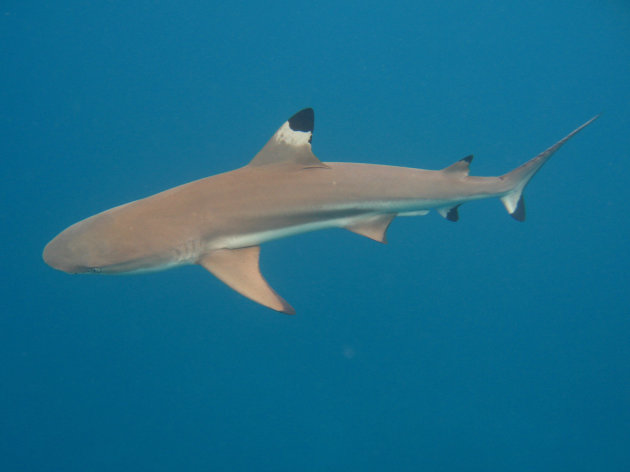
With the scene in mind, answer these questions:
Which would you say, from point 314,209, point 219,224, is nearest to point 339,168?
point 314,209

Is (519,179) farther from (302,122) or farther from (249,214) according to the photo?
(249,214)

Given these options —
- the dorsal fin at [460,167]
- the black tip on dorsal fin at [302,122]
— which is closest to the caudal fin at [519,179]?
the dorsal fin at [460,167]

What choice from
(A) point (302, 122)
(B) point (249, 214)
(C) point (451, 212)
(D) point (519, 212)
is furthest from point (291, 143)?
(D) point (519, 212)

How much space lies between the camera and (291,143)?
11.9 ft

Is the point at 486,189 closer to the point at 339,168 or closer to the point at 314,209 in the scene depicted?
the point at 339,168

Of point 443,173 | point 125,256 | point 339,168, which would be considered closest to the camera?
point 125,256

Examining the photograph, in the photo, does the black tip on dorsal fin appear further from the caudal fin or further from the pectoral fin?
the caudal fin

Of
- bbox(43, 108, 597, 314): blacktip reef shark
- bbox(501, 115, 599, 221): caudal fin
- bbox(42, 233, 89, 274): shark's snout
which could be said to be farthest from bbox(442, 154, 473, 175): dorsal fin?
bbox(42, 233, 89, 274): shark's snout

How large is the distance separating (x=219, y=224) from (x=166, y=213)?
1.34 feet

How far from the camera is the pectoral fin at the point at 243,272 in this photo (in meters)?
3.26

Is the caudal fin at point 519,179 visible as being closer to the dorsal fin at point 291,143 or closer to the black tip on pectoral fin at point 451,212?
the black tip on pectoral fin at point 451,212

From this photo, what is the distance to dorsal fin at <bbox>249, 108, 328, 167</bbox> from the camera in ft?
11.9

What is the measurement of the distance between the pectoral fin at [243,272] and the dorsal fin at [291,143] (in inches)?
30.7

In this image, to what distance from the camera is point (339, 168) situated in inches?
150
